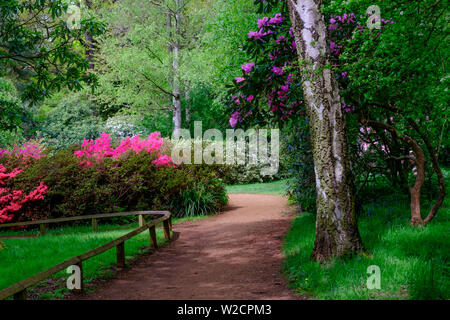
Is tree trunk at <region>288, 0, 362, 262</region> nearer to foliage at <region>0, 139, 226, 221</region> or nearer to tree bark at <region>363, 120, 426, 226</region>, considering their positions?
tree bark at <region>363, 120, 426, 226</region>

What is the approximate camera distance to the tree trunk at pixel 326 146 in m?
5.00

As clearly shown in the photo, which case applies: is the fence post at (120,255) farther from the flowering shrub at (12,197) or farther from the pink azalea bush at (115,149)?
the pink azalea bush at (115,149)

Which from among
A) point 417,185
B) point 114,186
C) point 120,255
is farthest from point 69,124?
point 417,185

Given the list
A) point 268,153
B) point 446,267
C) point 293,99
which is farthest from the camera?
point 268,153

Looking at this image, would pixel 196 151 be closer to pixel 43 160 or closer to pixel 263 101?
pixel 43 160

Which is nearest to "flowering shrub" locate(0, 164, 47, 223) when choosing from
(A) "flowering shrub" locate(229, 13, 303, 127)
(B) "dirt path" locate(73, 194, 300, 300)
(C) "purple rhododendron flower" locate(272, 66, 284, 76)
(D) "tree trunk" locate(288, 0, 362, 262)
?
(B) "dirt path" locate(73, 194, 300, 300)

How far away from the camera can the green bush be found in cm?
1098

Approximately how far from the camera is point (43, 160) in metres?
11.5

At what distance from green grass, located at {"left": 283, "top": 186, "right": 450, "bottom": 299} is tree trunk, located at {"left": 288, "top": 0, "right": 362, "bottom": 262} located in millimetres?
309

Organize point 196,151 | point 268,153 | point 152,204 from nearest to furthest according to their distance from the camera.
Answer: point 152,204 → point 196,151 → point 268,153

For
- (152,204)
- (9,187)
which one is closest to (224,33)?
(152,204)

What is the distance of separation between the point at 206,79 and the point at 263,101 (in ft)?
48.1

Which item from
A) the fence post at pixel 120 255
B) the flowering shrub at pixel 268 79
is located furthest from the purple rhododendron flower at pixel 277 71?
the fence post at pixel 120 255

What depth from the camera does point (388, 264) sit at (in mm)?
4414
